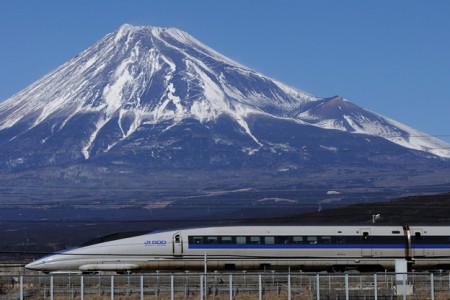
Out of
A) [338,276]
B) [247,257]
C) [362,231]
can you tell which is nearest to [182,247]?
[247,257]

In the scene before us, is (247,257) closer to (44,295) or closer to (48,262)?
(48,262)

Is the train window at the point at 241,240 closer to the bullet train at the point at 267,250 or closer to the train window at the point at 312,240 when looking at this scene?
the bullet train at the point at 267,250

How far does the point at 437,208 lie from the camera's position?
154500mm

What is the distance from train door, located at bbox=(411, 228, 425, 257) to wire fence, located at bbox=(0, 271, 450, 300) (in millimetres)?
23495

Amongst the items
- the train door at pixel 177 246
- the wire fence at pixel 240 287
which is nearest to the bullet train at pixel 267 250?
the train door at pixel 177 246

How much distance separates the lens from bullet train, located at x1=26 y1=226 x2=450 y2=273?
8206 centimetres

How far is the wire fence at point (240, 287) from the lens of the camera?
5297cm

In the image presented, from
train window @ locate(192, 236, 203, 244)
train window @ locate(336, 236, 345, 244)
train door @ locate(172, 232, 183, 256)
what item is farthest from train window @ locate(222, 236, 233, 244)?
train window @ locate(336, 236, 345, 244)

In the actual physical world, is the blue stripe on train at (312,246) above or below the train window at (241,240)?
below

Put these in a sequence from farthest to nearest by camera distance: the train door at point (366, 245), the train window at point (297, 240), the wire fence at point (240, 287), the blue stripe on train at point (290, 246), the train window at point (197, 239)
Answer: the train door at point (366, 245), the train window at point (297, 240), the blue stripe on train at point (290, 246), the train window at point (197, 239), the wire fence at point (240, 287)

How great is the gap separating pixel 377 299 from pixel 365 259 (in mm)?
30936

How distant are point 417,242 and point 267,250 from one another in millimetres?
11130

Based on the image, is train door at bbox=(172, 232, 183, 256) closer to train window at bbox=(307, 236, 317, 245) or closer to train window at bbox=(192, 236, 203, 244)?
train window at bbox=(192, 236, 203, 244)

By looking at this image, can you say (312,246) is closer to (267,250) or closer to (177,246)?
(267,250)
